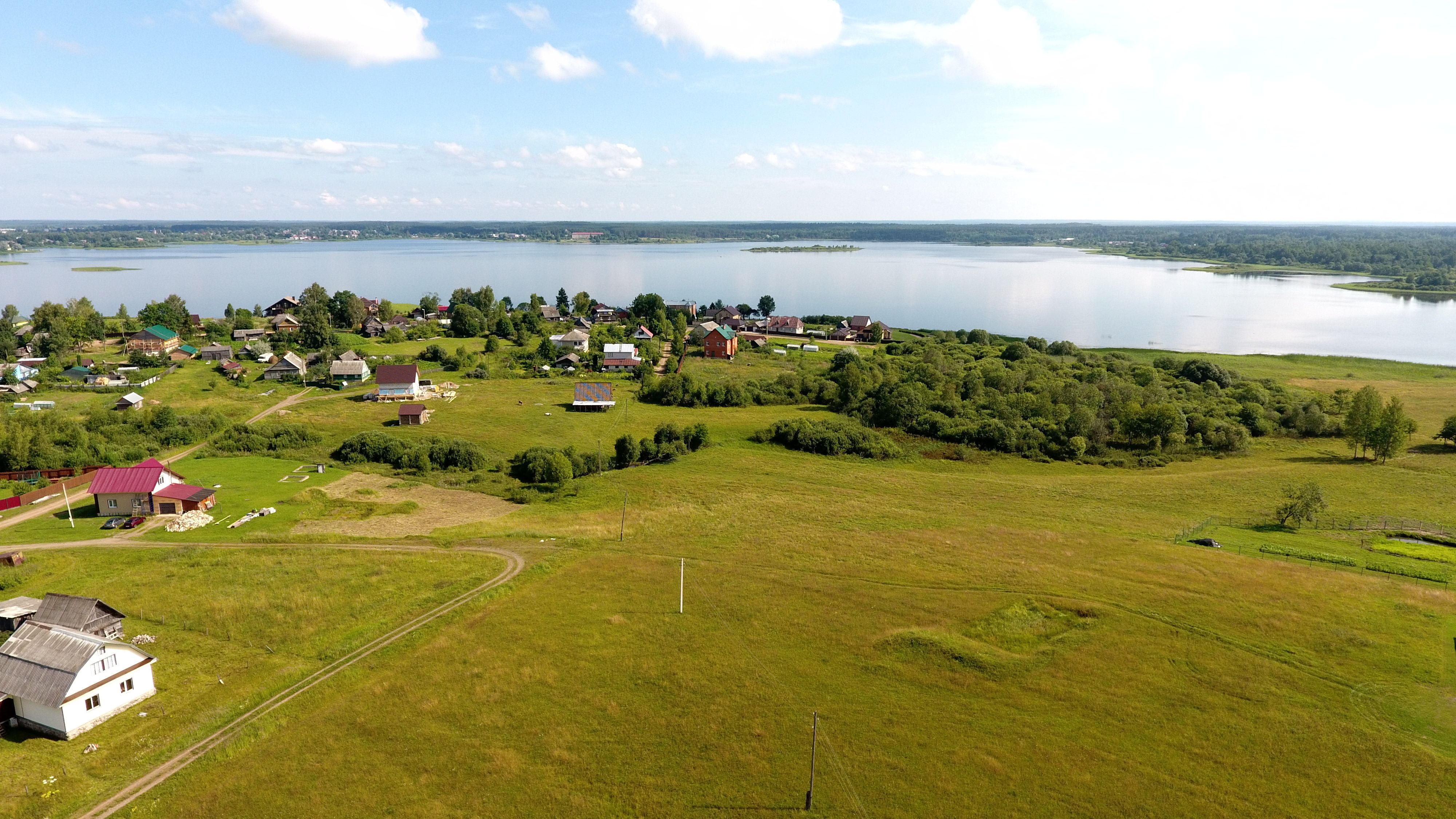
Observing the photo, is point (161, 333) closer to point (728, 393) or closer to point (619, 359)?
point (619, 359)

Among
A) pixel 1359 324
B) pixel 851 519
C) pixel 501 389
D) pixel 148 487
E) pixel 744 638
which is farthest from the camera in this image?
pixel 1359 324

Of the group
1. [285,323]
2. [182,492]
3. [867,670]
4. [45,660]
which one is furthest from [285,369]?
[867,670]

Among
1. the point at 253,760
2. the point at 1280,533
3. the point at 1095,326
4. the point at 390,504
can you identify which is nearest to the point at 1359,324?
the point at 1095,326

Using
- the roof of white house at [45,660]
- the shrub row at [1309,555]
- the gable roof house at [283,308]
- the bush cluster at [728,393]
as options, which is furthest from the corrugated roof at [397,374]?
the shrub row at [1309,555]

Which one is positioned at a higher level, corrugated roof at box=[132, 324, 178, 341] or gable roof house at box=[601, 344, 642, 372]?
corrugated roof at box=[132, 324, 178, 341]

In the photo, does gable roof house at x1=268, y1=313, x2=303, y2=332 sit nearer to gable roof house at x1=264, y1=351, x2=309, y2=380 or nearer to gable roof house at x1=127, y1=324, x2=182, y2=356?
gable roof house at x1=127, y1=324, x2=182, y2=356

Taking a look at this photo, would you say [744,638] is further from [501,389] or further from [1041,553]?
[501,389]

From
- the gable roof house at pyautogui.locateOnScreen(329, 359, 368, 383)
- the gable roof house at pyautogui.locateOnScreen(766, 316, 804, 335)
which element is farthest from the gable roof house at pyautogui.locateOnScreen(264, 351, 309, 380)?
the gable roof house at pyautogui.locateOnScreen(766, 316, 804, 335)
